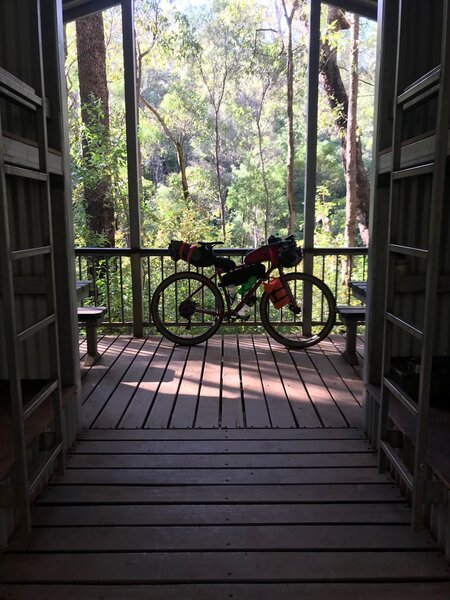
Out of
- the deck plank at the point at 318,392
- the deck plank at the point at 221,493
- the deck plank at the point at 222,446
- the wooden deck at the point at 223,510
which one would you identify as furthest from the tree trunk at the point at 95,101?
the deck plank at the point at 221,493

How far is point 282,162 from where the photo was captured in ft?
58.4

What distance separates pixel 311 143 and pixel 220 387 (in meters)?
2.52

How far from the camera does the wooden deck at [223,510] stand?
1827 millimetres

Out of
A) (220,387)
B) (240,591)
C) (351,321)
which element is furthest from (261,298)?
(240,591)

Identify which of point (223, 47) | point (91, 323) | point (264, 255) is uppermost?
point (223, 47)

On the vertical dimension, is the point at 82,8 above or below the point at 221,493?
above

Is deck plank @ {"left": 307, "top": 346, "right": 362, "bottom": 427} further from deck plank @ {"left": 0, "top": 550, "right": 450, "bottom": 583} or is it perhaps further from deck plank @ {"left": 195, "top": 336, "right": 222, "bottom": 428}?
deck plank @ {"left": 0, "top": 550, "right": 450, "bottom": 583}

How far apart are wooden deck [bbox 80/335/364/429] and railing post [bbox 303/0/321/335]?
0.54m

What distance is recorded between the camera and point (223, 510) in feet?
7.45

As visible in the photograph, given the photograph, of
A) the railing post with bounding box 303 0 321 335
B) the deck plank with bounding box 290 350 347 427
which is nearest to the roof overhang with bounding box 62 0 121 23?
→ the railing post with bounding box 303 0 321 335

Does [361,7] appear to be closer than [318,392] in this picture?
No

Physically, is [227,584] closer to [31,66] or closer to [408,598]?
[408,598]

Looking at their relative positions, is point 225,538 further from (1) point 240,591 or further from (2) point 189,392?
(2) point 189,392

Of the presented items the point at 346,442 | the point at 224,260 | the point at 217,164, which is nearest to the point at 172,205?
the point at 217,164
